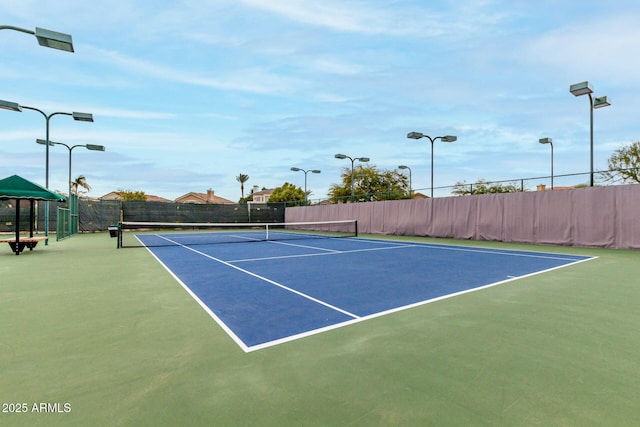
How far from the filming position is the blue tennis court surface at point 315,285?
3770mm

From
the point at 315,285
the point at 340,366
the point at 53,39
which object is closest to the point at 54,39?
the point at 53,39

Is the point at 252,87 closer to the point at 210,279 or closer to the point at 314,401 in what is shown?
the point at 210,279

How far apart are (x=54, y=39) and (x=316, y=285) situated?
7.66 meters

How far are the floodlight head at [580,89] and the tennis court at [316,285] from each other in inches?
256

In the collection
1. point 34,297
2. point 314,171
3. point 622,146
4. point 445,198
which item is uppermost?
point 622,146

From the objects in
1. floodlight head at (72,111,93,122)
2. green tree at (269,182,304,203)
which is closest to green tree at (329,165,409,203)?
green tree at (269,182,304,203)

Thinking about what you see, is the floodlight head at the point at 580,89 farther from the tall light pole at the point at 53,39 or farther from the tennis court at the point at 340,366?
the tall light pole at the point at 53,39

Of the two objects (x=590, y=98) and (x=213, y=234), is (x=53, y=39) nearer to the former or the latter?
(x=213, y=234)

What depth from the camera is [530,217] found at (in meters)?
14.6

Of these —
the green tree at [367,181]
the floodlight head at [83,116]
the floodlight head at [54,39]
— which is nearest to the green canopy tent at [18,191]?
the floodlight head at [83,116]

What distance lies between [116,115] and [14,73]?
805 cm

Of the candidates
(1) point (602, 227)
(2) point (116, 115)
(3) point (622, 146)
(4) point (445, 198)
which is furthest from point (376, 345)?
(3) point (622, 146)

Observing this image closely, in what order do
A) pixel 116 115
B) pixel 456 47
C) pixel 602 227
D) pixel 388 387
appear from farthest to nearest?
pixel 116 115
pixel 456 47
pixel 602 227
pixel 388 387

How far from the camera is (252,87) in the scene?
65.6 ft
